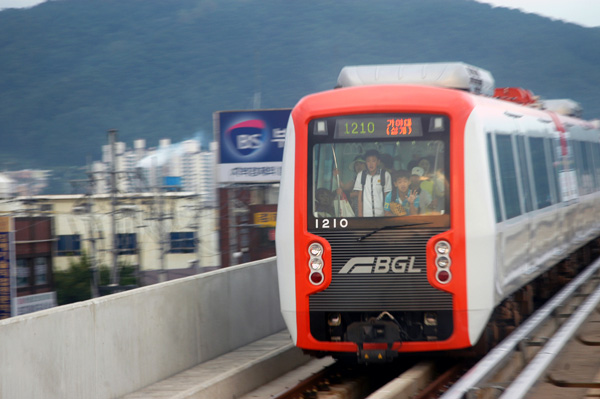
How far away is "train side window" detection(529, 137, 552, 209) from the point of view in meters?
11.9

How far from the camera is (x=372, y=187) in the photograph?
868cm

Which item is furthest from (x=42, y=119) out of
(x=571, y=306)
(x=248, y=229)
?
(x=571, y=306)

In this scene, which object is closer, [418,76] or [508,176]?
[508,176]

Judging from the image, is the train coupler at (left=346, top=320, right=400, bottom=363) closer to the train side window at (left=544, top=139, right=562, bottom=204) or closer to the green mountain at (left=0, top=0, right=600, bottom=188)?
the train side window at (left=544, top=139, right=562, bottom=204)

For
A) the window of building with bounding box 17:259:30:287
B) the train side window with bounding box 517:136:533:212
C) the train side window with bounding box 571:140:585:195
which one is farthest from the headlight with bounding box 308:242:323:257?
the window of building with bounding box 17:259:30:287

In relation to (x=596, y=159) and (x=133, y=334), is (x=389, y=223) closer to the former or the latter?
(x=133, y=334)

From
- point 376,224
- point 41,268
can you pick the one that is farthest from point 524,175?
point 41,268

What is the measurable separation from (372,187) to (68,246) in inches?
2334

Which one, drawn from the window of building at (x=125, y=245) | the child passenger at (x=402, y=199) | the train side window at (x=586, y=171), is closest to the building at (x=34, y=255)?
the window of building at (x=125, y=245)

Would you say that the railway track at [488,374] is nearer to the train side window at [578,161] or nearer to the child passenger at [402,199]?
the child passenger at [402,199]

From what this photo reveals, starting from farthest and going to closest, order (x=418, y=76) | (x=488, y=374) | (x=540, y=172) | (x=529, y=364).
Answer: (x=540, y=172), (x=418, y=76), (x=529, y=364), (x=488, y=374)

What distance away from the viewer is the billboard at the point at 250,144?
23.0m

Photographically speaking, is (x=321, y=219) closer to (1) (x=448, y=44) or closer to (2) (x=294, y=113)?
(2) (x=294, y=113)

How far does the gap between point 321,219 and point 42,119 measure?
578ft
